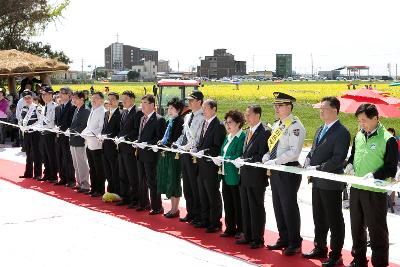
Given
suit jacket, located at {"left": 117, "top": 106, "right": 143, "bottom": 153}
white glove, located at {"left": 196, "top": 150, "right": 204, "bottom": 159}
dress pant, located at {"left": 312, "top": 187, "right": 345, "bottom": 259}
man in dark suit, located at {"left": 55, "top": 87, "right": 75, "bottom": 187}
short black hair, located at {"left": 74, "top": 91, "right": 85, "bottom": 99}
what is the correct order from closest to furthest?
dress pant, located at {"left": 312, "top": 187, "right": 345, "bottom": 259} → white glove, located at {"left": 196, "top": 150, "right": 204, "bottom": 159} → suit jacket, located at {"left": 117, "top": 106, "right": 143, "bottom": 153} → short black hair, located at {"left": 74, "top": 91, "right": 85, "bottom": 99} → man in dark suit, located at {"left": 55, "top": 87, "right": 75, "bottom": 187}

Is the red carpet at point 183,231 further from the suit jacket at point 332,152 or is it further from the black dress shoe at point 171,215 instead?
the suit jacket at point 332,152

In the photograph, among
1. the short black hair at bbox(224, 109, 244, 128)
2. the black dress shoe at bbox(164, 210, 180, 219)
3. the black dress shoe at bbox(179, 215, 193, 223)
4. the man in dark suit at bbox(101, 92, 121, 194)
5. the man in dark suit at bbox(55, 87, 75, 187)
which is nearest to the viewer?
the short black hair at bbox(224, 109, 244, 128)

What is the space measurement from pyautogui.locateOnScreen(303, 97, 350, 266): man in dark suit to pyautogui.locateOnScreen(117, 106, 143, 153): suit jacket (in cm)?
353

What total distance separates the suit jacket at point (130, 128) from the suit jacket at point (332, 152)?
11.8 feet

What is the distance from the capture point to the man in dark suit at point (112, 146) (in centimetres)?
967

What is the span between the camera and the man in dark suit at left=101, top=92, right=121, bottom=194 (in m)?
9.67

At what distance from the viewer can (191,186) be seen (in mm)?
8133

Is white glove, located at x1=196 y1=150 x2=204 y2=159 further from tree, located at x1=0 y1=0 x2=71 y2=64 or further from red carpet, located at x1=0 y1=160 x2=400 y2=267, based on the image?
tree, located at x1=0 y1=0 x2=71 y2=64

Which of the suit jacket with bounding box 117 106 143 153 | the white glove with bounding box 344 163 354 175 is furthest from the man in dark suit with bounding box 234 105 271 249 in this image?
the suit jacket with bounding box 117 106 143 153

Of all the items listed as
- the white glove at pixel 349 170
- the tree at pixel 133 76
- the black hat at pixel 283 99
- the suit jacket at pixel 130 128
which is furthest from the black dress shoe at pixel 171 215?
the tree at pixel 133 76

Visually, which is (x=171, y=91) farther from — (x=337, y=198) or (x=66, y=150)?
(x=337, y=198)

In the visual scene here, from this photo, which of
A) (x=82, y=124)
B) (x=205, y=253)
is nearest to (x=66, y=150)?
(x=82, y=124)

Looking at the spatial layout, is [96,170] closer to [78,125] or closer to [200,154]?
[78,125]

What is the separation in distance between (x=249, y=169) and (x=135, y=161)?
281cm
